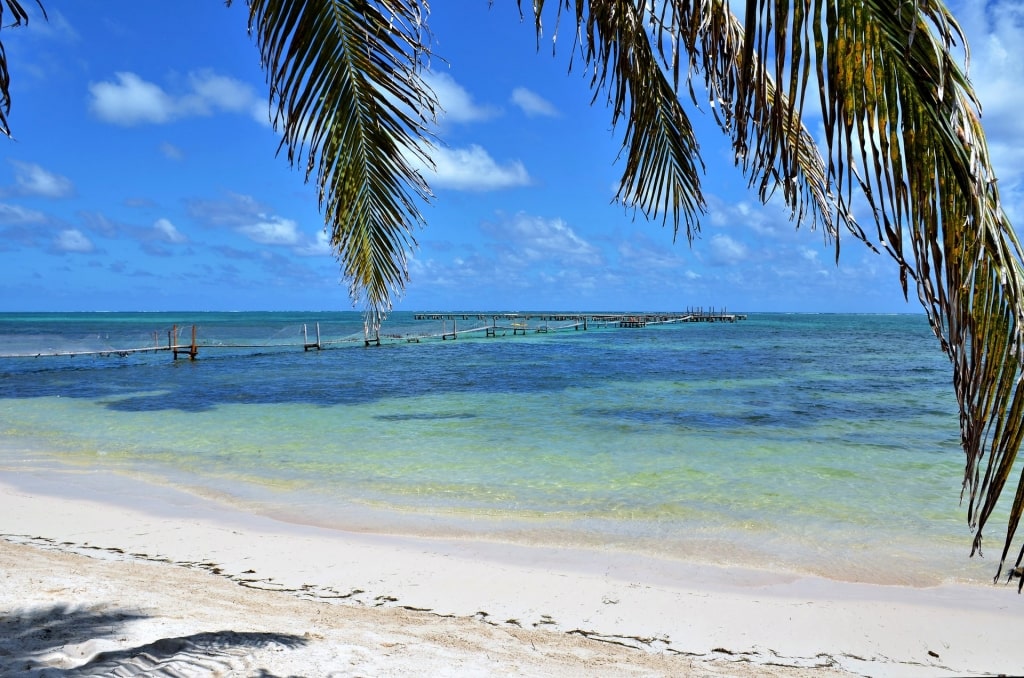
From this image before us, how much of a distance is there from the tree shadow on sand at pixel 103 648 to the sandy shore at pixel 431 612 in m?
0.01

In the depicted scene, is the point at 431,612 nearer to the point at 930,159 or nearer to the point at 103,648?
the point at 103,648

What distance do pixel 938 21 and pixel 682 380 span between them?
2306cm

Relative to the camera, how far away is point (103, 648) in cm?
341

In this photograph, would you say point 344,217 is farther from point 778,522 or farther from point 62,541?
point 778,522

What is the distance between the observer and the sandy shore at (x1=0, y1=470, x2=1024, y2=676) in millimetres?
3602

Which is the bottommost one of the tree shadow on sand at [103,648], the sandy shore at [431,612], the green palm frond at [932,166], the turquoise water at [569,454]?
the turquoise water at [569,454]

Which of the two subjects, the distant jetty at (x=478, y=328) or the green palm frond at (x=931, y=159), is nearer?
the green palm frond at (x=931, y=159)

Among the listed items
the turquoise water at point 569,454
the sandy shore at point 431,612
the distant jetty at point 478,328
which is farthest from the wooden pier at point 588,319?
the sandy shore at point 431,612

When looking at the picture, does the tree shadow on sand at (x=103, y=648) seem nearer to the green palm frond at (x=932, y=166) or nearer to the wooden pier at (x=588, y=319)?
the green palm frond at (x=932, y=166)

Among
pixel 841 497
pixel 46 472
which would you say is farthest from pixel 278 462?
pixel 841 497

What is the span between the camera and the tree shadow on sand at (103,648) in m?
3.15

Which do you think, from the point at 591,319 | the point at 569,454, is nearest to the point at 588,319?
the point at 591,319

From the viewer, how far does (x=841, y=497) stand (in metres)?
8.78

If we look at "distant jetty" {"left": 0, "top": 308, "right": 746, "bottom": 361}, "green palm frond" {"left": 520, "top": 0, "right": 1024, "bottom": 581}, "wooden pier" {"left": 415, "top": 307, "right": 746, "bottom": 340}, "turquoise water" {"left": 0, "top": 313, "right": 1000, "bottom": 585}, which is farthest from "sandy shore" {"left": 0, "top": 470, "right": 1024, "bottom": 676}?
"wooden pier" {"left": 415, "top": 307, "right": 746, "bottom": 340}
